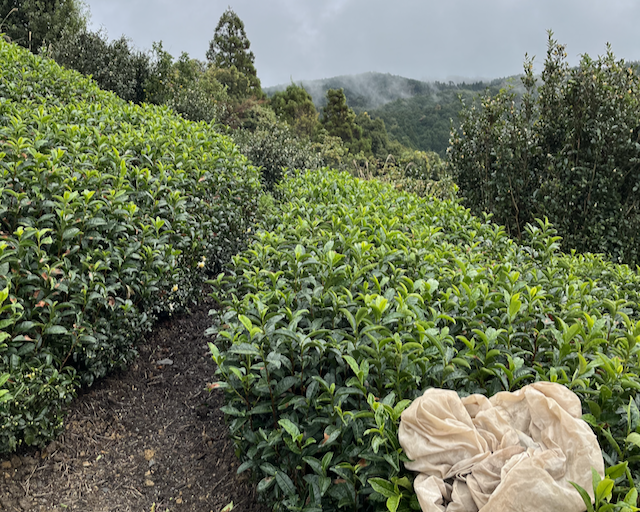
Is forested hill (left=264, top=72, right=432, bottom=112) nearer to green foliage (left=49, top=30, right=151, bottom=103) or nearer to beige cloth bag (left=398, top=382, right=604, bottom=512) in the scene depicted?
green foliage (left=49, top=30, right=151, bottom=103)

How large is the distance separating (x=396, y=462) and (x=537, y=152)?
5.93 metres

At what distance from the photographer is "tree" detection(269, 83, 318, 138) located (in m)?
26.6

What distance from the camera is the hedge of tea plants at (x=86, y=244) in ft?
8.02

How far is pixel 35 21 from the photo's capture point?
45.2 ft

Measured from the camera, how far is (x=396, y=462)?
151cm

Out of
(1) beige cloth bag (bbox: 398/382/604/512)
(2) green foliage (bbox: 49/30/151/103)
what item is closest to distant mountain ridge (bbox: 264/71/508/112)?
(2) green foliage (bbox: 49/30/151/103)

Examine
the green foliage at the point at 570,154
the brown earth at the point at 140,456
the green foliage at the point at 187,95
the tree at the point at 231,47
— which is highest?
the tree at the point at 231,47

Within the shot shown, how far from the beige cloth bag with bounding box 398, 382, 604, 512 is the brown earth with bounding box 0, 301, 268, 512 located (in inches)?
49.7

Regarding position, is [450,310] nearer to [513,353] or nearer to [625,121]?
[513,353]

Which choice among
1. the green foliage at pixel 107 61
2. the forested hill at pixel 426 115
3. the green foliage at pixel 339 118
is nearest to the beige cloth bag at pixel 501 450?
the green foliage at pixel 107 61

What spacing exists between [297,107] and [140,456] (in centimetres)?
2728

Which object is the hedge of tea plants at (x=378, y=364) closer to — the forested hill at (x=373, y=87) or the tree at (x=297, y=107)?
the tree at (x=297, y=107)

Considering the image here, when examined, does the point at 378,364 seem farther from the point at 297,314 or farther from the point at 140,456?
the point at 140,456

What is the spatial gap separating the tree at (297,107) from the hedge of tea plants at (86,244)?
22.4 m
